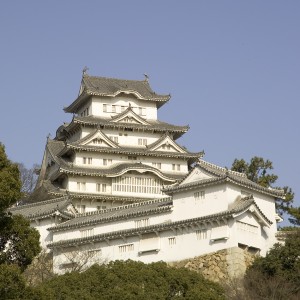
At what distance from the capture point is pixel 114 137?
67.4 m

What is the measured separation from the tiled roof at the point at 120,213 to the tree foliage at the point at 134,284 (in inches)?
450

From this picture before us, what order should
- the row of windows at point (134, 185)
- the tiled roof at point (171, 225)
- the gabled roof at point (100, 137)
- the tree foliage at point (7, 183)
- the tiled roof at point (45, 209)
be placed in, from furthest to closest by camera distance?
1. the gabled roof at point (100, 137)
2. the row of windows at point (134, 185)
3. the tiled roof at point (45, 209)
4. the tiled roof at point (171, 225)
5. the tree foliage at point (7, 183)

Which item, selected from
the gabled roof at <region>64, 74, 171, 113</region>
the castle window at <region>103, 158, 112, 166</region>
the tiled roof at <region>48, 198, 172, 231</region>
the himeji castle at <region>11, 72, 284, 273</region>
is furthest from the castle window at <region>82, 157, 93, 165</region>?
the tiled roof at <region>48, 198, 172, 231</region>

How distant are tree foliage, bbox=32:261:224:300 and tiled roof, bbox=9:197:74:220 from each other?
1707 cm

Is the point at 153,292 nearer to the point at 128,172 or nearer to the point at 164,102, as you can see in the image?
the point at 128,172

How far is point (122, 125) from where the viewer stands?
6725 centimetres

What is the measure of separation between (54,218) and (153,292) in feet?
63.9

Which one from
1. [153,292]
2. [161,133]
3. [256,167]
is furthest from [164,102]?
[153,292]

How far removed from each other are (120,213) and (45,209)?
6428 millimetres

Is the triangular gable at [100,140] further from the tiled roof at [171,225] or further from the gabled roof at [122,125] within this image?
the tiled roof at [171,225]

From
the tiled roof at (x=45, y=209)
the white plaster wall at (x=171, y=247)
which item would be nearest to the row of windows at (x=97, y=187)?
the tiled roof at (x=45, y=209)

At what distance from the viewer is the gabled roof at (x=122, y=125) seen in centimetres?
6662

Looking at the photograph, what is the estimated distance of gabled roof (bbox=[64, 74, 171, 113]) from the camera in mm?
68938

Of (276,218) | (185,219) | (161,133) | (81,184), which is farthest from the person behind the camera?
(161,133)
